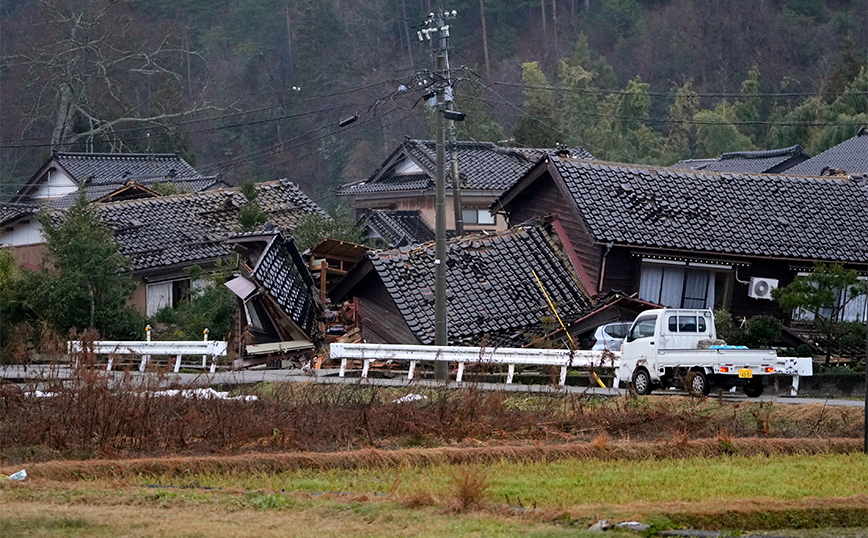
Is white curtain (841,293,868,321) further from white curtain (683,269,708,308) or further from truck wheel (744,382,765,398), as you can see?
truck wheel (744,382,765,398)

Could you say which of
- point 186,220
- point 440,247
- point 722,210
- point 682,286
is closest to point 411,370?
point 440,247

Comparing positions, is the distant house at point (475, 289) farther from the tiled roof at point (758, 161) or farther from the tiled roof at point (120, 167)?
the tiled roof at point (120, 167)

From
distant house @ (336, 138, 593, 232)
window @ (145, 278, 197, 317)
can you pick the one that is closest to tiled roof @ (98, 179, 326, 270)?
window @ (145, 278, 197, 317)

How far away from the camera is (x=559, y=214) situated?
3150 centimetres

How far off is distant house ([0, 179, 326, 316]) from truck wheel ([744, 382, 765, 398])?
808 inches

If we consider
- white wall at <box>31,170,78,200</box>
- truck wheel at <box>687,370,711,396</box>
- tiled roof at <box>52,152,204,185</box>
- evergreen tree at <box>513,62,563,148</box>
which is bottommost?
truck wheel at <box>687,370,711,396</box>

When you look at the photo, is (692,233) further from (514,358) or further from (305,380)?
(305,380)

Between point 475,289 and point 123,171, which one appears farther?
point 123,171

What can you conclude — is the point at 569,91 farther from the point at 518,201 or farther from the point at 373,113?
the point at 518,201

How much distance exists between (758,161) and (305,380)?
33.3 meters

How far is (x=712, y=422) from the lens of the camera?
16562mm

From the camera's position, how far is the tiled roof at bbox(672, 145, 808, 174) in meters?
49.8

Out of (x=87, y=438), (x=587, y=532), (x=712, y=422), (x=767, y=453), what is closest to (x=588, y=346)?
(x=712, y=422)

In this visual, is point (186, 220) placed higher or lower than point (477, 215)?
lower
